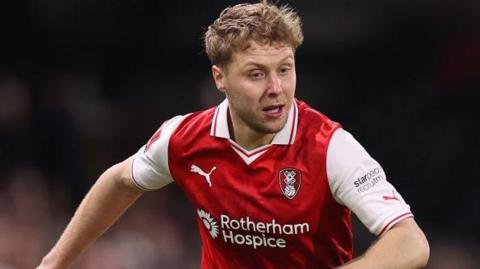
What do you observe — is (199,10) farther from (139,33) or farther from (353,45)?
(353,45)

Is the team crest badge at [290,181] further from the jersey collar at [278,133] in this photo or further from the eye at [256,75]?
the eye at [256,75]

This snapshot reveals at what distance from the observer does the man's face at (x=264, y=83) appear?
3707mm

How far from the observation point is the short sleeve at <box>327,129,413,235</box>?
347 centimetres

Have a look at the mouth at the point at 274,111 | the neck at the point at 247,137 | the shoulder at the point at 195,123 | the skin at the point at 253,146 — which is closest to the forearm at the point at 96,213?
the skin at the point at 253,146

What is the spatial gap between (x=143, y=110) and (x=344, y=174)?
6.41 metres

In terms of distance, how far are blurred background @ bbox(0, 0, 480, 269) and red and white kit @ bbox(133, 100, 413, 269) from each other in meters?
4.18

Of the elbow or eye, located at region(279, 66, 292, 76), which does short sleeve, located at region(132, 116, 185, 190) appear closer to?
eye, located at region(279, 66, 292, 76)

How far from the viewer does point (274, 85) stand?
370cm

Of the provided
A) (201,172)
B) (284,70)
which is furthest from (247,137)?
(284,70)

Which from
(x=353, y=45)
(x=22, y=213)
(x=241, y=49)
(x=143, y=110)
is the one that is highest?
(x=241, y=49)

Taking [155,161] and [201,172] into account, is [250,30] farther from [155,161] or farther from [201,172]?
[155,161]

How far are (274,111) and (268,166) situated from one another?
254mm

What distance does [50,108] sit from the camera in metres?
9.49

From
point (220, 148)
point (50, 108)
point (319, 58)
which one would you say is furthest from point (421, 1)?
point (220, 148)
